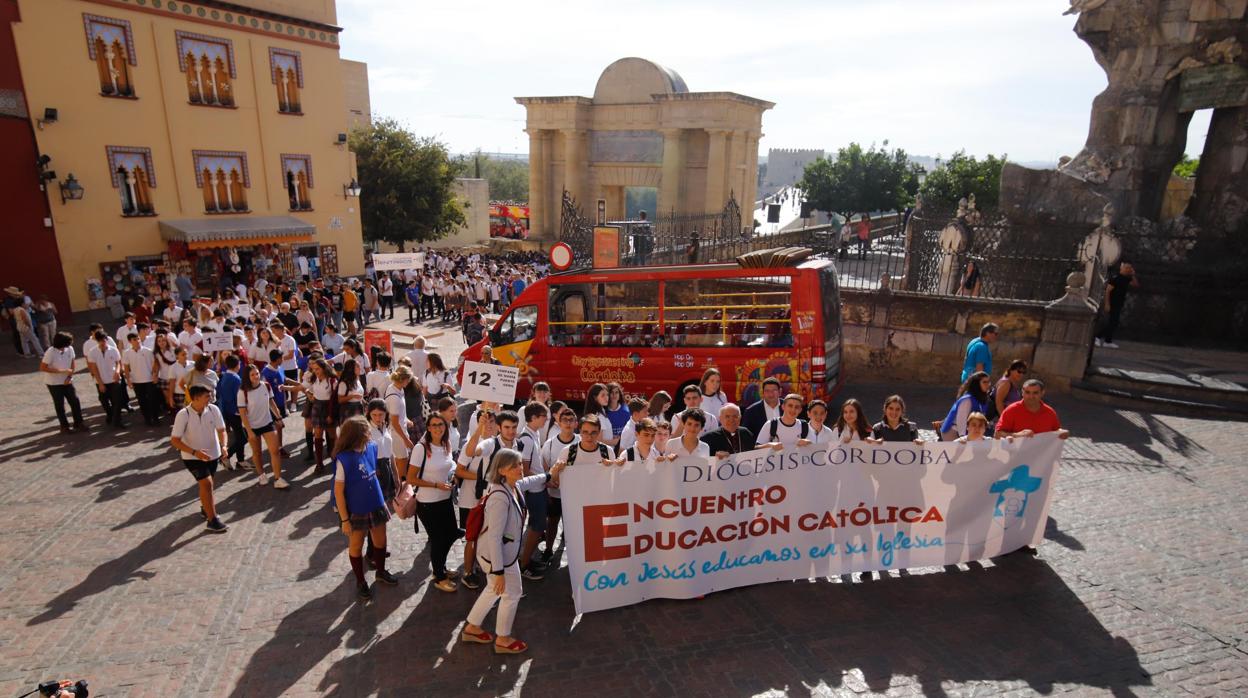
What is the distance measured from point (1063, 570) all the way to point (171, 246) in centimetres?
2508

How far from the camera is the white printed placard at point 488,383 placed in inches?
290

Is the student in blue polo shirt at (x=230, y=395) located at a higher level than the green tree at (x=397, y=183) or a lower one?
lower

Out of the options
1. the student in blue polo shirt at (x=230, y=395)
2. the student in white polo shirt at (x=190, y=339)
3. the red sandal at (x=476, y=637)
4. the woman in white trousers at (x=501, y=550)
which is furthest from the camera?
the student in white polo shirt at (x=190, y=339)

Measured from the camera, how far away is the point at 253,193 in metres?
24.1

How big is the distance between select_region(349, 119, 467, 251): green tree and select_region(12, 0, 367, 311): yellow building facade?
311cm

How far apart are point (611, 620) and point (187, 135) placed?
23.5m

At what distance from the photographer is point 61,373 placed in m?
10.5

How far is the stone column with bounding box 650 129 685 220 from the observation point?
30766 millimetres

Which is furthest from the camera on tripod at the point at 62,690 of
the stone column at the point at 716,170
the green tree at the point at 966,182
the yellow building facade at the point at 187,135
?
the green tree at the point at 966,182

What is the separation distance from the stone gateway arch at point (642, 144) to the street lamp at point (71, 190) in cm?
1889

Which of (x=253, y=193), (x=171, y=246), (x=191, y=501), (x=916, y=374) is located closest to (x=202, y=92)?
(x=253, y=193)

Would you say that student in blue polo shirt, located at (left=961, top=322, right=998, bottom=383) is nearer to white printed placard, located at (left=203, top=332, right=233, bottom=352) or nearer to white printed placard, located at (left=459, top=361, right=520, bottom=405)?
white printed placard, located at (left=459, top=361, right=520, bottom=405)

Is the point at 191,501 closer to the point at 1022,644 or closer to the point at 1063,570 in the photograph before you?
the point at 1022,644

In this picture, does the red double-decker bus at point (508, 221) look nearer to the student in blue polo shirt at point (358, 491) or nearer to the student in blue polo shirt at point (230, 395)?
the student in blue polo shirt at point (230, 395)
